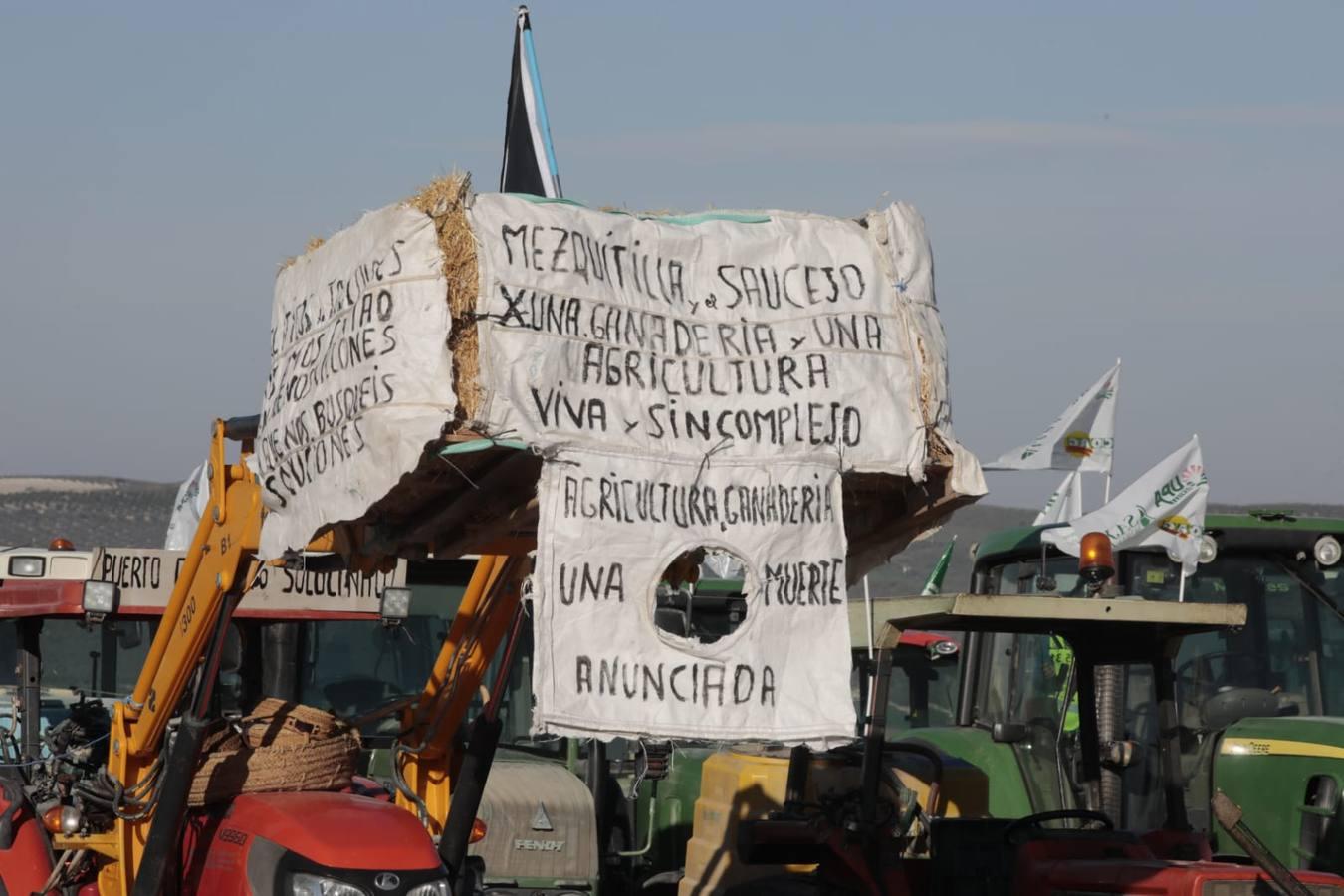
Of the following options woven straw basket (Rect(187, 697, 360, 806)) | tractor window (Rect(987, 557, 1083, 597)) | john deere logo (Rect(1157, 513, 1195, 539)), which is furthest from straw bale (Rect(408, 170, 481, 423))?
john deere logo (Rect(1157, 513, 1195, 539))

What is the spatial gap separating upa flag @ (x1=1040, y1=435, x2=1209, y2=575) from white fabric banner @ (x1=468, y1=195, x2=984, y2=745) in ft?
14.3

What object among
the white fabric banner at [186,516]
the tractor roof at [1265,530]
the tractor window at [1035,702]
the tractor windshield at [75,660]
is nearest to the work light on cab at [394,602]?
the tractor windshield at [75,660]

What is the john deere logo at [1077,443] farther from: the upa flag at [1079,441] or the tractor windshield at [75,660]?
the tractor windshield at [75,660]

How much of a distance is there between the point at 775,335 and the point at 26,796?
13.2 feet

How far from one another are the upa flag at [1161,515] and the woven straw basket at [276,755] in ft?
13.4

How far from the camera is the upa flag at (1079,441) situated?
15188mm

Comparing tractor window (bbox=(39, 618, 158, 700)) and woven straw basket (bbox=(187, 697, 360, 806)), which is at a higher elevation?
tractor window (bbox=(39, 618, 158, 700))

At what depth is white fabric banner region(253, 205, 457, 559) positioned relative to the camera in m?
5.50

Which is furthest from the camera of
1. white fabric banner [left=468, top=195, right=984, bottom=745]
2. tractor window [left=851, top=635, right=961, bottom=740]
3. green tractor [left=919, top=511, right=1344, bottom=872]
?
tractor window [left=851, top=635, right=961, bottom=740]

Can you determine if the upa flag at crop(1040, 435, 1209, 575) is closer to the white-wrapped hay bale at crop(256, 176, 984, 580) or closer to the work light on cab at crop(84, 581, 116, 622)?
the white-wrapped hay bale at crop(256, 176, 984, 580)

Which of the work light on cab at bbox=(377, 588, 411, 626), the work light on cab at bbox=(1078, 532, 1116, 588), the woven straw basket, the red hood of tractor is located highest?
the work light on cab at bbox=(1078, 532, 1116, 588)

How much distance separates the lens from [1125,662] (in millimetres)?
8234

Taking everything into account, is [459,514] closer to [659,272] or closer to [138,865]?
[659,272]

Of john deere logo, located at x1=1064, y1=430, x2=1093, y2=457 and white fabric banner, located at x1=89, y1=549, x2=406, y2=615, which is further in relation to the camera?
john deere logo, located at x1=1064, y1=430, x2=1093, y2=457
